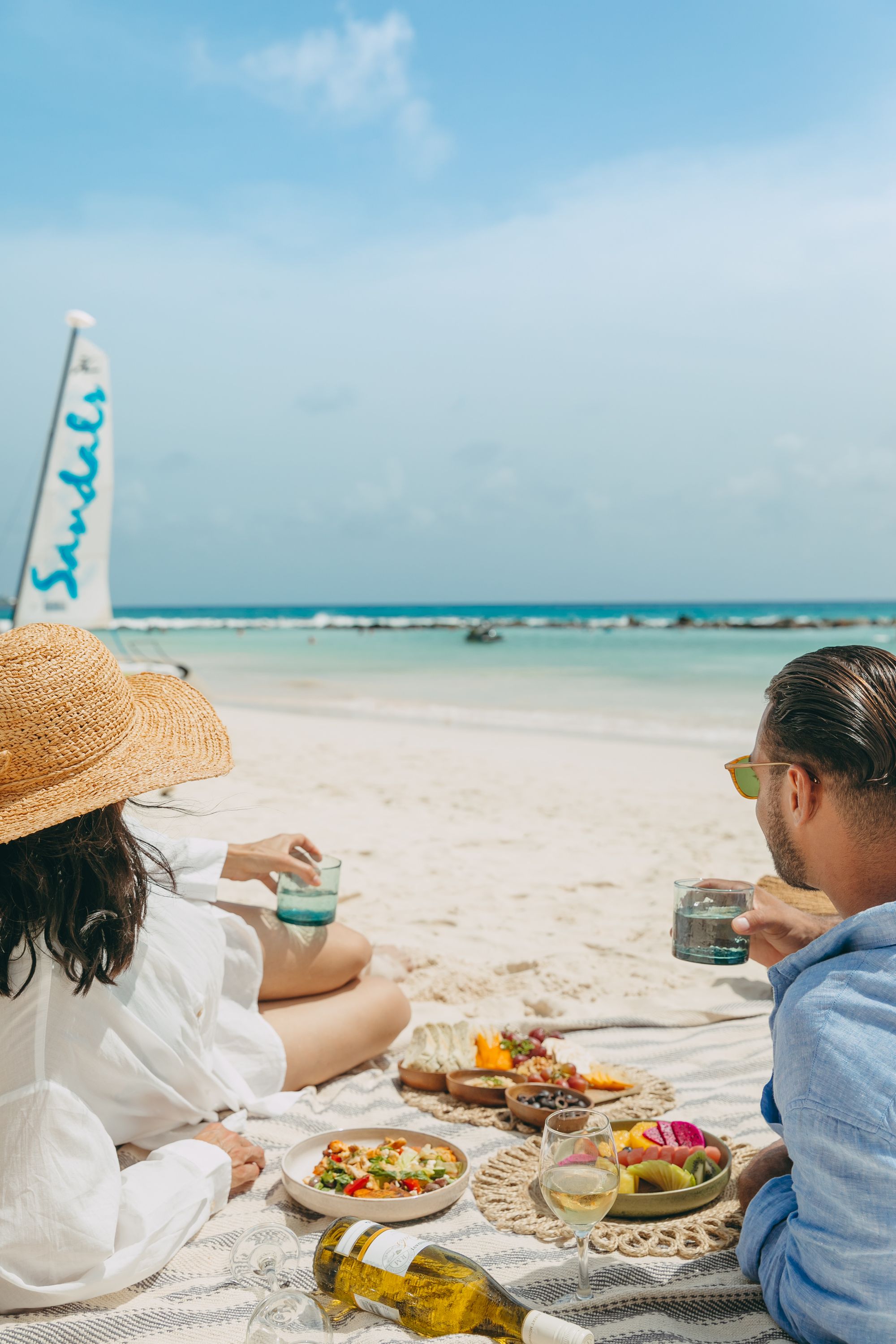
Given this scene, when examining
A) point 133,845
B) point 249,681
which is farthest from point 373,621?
point 133,845

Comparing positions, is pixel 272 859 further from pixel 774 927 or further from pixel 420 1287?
pixel 774 927

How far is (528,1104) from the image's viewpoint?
2996 mm

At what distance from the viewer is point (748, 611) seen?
3305 inches

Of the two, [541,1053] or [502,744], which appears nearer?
[541,1053]

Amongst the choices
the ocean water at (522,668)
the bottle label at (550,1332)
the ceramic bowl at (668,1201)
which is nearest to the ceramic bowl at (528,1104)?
the ceramic bowl at (668,1201)

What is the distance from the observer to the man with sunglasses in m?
1.51

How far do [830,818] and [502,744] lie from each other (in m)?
10.9

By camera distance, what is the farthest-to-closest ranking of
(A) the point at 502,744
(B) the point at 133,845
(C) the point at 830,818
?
(A) the point at 502,744
(B) the point at 133,845
(C) the point at 830,818

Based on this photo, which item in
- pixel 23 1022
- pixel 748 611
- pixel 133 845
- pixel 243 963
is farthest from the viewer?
pixel 748 611

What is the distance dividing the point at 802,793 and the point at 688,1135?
1.38 metres

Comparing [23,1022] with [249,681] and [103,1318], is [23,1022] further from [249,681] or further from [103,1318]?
[249,681]

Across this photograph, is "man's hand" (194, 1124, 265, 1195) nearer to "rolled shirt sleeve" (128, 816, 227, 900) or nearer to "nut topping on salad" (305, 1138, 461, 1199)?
"nut topping on salad" (305, 1138, 461, 1199)

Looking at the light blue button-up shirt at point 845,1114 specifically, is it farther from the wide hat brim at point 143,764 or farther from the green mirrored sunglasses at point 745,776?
the wide hat brim at point 143,764

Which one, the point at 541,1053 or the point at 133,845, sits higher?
the point at 133,845
